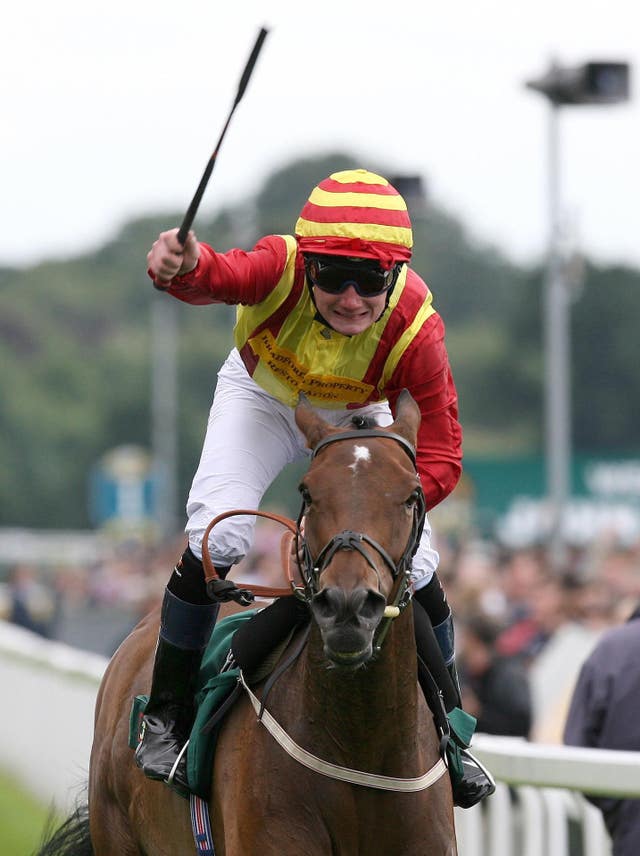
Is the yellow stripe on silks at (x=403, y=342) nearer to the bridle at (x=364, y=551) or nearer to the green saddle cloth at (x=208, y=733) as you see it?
the bridle at (x=364, y=551)

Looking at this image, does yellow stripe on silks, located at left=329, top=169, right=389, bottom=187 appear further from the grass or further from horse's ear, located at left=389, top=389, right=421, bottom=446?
the grass

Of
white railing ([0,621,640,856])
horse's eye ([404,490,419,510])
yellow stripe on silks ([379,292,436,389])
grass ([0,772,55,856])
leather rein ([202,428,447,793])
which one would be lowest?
grass ([0,772,55,856])

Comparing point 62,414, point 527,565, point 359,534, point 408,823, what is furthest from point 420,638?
point 62,414

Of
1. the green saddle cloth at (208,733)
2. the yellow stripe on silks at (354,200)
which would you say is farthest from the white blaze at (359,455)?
the green saddle cloth at (208,733)

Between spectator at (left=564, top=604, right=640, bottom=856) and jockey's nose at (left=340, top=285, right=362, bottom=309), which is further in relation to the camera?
spectator at (left=564, top=604, right=640, bottom=856)

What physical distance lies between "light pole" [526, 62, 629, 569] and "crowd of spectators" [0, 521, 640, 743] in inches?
28.7

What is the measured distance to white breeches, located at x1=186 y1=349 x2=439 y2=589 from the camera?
16.7ft

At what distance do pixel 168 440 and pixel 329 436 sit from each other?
45333mm

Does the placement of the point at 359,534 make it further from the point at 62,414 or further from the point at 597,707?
the point at 62,414

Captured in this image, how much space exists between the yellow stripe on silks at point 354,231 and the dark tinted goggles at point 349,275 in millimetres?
68

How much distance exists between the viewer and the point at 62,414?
66.7 m

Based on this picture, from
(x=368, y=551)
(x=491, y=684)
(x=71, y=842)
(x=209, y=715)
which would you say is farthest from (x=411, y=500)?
(x=491, y=684)

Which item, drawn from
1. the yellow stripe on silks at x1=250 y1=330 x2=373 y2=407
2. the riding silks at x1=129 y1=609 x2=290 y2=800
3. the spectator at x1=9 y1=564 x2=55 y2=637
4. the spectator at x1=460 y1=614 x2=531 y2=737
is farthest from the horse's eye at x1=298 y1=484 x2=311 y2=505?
the spectator at x1=9 y1=564 x2=55 y2=637

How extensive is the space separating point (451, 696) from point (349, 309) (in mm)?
1268
